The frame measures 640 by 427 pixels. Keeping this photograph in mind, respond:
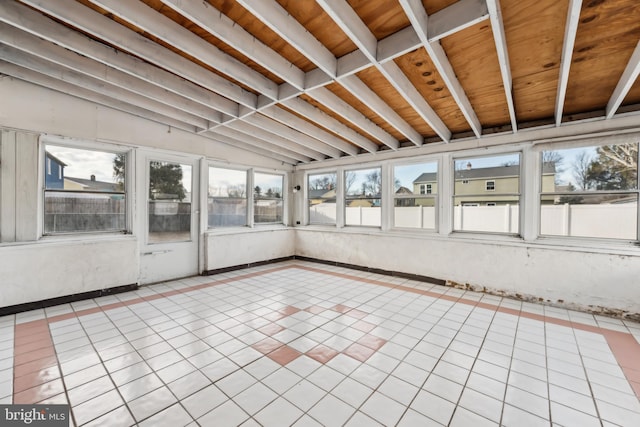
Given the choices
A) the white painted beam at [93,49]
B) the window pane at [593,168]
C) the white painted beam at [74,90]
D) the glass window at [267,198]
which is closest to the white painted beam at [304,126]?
the white painted beam at [93,49]

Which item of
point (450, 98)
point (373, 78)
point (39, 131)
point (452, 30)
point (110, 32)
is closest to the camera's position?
point (452, 30)

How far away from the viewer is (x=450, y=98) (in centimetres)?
318

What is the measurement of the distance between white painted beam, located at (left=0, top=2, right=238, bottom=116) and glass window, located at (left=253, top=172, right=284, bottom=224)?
2.87 metres

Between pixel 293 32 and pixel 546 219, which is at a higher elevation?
pixel 293 32

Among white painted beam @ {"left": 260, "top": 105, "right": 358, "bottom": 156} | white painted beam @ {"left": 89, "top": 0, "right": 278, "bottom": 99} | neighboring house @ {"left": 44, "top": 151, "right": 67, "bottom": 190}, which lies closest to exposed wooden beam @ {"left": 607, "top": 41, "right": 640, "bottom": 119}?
white painted beam @ {"left": 89, "top": 0, "right": 278, "bottom": 99}

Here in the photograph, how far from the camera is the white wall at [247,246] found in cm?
518

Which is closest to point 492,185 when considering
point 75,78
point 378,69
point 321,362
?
point 378,69

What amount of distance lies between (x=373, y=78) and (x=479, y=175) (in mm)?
2727

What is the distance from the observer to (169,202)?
4746 mm

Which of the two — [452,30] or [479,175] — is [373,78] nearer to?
[452,30]

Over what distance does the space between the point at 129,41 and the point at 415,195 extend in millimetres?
4596

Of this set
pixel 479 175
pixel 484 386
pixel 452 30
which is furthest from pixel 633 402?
pixel 479 175

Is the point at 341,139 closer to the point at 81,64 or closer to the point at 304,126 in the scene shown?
the point at 304,126

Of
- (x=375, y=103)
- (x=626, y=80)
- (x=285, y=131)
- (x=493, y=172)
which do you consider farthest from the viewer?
(x=285, y=131)
